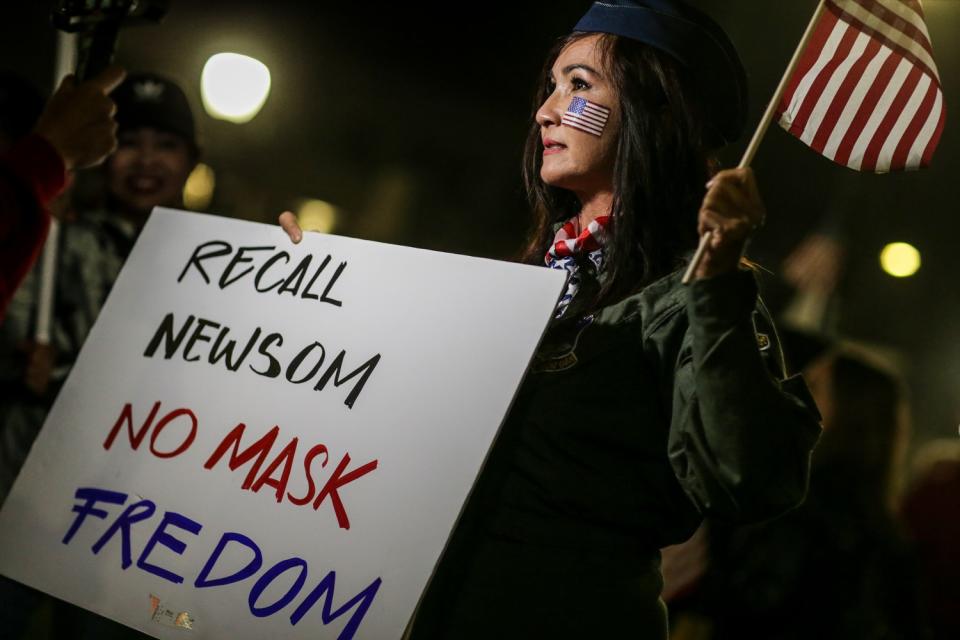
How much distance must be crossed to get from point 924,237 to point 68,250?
2.27 m

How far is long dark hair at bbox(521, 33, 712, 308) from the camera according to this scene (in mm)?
1093

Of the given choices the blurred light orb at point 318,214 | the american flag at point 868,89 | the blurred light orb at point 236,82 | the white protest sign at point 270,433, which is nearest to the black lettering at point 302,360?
the white protest sign at point 270,433

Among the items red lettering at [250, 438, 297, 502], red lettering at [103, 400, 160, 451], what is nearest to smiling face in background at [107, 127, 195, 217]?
red lettering at [103, 400, 160, 451]

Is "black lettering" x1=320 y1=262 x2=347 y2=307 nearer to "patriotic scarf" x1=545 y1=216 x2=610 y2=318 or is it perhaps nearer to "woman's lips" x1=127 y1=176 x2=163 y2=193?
"patriotic scarf" x1=545 y1=216 x2=610 y2=318

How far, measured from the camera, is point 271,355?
1194 millimetres

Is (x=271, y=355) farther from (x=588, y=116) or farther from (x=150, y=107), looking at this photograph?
(x=150, y=107)

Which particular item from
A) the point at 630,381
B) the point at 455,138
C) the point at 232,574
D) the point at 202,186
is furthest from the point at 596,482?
the point at 202,186

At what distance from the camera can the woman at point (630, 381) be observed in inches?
35.1

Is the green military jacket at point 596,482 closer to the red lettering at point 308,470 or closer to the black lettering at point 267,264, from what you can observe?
the red lettering at point 308,470

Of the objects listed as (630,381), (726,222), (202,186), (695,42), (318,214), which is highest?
(318,214)

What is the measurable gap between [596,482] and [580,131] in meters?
0.45

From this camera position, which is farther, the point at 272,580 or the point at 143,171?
the point at 143,171

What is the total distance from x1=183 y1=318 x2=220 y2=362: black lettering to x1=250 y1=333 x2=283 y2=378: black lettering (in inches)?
3.8

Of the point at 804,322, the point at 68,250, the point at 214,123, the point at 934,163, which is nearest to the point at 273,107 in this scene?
the point at 214,123
